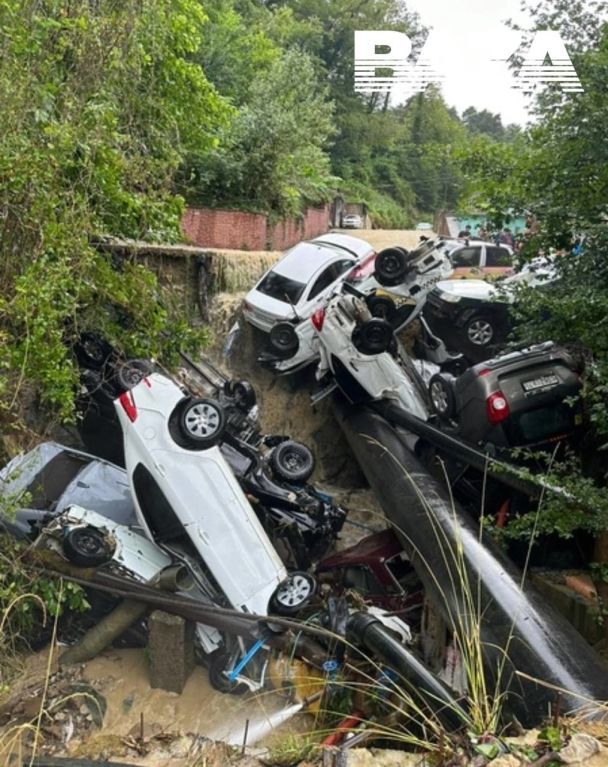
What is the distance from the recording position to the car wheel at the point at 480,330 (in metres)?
11.5

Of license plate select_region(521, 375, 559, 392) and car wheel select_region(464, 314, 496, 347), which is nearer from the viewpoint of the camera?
license plate select_region(521, 375, 559, 392)

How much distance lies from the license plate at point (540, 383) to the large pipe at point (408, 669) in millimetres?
3551

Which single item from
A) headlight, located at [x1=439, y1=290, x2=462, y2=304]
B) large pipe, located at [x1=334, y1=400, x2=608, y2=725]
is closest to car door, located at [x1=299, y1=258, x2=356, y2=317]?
headlight, located at [x1=439, y1=290, x2=462, y2=304]

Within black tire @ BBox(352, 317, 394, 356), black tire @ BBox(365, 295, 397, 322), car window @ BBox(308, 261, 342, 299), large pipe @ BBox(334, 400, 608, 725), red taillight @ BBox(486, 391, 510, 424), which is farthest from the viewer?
car window @ BBox(308, 261, 342, 299)

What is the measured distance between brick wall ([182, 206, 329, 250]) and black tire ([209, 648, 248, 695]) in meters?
10.2

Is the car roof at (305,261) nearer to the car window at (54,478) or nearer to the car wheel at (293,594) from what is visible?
the car window at (54,478)

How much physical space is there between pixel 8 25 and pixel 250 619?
6542 millimetres

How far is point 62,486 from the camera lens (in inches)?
284

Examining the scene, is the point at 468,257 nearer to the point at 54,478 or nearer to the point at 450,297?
the point at 450,297

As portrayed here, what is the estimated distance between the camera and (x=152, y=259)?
412 inches

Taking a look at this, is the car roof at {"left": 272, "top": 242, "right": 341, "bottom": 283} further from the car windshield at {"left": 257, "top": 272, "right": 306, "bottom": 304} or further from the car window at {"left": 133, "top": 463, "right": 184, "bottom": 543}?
the car window at {"left": 133, "top": 463, "right": 184, "bottom": 543}

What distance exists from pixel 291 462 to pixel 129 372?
2.20m

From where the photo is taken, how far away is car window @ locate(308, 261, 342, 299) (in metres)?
11.8

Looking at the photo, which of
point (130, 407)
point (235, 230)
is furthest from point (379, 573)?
point (235, 230)
